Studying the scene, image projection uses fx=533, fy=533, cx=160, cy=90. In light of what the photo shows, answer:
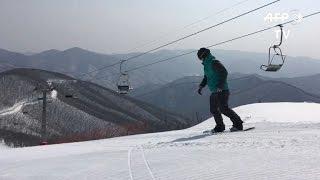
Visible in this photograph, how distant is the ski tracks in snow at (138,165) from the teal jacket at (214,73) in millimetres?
3055

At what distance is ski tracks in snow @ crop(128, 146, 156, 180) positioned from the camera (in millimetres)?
6566

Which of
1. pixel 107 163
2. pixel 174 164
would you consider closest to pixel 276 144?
pixel 174 164

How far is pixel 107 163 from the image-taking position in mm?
7840

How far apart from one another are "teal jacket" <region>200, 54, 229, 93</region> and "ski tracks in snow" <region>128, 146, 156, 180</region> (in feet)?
10.0

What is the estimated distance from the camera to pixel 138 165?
24.1 feet

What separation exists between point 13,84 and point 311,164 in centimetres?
20015

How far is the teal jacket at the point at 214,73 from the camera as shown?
1141 centimetres

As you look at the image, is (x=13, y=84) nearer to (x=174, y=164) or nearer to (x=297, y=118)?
(x=297, y=118)

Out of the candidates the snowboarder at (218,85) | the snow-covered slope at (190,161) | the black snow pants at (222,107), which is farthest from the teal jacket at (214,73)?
the snow-covered slope at (190,161)

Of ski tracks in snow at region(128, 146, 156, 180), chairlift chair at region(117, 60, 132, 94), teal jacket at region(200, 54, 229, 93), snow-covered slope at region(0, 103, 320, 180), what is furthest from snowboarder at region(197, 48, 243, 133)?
chairlift chair at region(117, 60, 132, 94)

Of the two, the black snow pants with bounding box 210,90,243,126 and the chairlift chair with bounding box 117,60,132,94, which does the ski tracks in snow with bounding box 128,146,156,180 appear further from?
the chairlift chair with bounding box 117,60,132,94

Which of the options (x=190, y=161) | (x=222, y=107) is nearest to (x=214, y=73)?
(x=222, y=107)

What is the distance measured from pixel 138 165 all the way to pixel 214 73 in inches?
182

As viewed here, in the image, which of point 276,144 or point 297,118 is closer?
point 276,144
